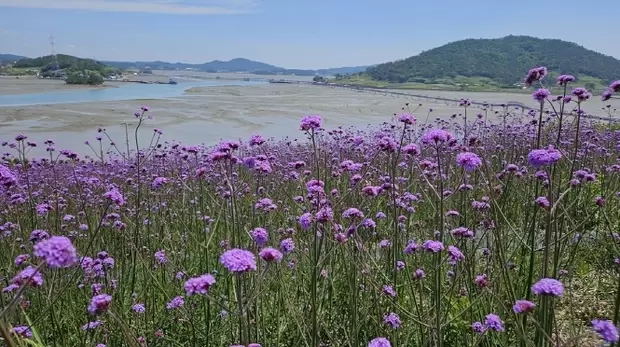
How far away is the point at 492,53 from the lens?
134 m

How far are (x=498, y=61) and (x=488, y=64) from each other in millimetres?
4144

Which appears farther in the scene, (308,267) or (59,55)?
(59,55)

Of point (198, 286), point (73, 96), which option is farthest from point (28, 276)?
point (73, 96)

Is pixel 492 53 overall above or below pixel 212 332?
above

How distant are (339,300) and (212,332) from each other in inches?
48.2

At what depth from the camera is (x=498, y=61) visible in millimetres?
123188

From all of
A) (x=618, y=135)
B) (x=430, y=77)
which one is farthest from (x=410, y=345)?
(x=430, y=77)

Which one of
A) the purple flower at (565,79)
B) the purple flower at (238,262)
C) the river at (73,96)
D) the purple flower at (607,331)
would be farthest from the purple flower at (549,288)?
the river at (73,96)

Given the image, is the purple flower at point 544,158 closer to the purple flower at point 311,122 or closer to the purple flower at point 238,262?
the purple flower at point 311,122

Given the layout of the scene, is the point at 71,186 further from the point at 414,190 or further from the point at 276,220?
the point at 414,190

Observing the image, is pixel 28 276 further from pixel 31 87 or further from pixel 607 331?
pixel 31 87

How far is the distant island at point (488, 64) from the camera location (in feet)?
310

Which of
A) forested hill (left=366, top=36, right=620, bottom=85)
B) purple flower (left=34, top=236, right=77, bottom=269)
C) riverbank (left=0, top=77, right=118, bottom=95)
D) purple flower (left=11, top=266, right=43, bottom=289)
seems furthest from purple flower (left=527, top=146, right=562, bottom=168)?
forested hill (left=366, top=36, right=620, bottom=85)

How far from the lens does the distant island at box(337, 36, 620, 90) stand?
94.4 meters
